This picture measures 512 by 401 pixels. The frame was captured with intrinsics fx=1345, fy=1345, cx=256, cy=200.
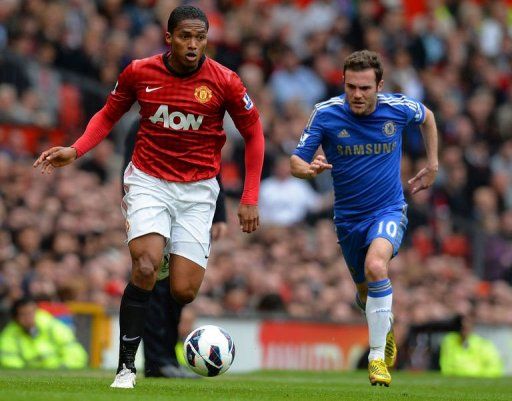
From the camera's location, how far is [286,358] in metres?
17.0

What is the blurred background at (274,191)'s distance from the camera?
53.4 ft

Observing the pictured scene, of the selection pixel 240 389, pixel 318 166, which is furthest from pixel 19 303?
pixel 318 166

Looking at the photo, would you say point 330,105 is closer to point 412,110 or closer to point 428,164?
point 412,110

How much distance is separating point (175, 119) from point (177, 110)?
0.07m

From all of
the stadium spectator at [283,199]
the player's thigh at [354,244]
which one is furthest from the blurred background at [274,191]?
the player's thigh at [354,244]

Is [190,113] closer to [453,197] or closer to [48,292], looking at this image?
[48,292]

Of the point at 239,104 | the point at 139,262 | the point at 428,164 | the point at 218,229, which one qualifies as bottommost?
the point at 139,262

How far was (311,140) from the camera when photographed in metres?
10.6

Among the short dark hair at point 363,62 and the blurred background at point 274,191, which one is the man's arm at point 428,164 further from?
the blurred background at point 274,191

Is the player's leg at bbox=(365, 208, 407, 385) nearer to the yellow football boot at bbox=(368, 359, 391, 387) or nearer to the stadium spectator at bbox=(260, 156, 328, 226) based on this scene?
the yellow football boot at bbox=(368, 359, 391, 387)

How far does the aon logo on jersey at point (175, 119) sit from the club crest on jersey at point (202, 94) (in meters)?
0.12

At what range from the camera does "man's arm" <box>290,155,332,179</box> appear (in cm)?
961

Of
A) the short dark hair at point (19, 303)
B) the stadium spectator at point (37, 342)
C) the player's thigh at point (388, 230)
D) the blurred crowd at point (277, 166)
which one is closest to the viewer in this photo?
the player's thigh at point (388, 230)

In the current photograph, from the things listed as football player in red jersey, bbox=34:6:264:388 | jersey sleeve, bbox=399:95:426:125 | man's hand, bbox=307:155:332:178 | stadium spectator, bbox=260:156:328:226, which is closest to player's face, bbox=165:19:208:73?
football player in red jersey, bbox=34:6:264:388
